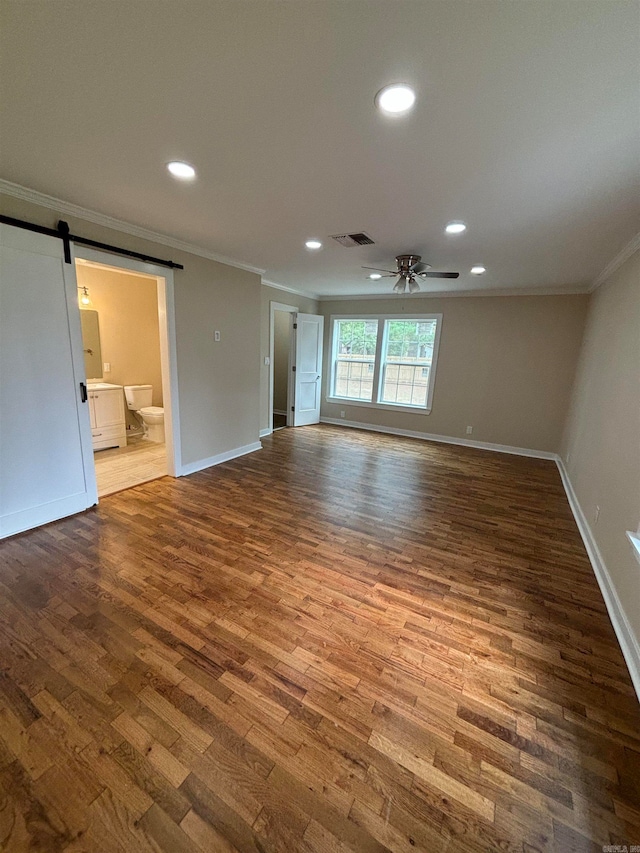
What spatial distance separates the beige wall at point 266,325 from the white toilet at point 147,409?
159 centimetres

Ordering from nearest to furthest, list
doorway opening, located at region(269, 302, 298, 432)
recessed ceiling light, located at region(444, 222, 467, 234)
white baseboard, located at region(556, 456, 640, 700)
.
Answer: white baseboard, located at region(556, 456, 640, 700), recessed ceiling light, located at region(444, 222, 467, 234), doorway opening, located at region(269, 302, 298, 432)

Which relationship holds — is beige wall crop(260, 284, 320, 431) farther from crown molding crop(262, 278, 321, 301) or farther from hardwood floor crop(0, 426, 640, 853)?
hardwood floor crop(0, 426, 640, 853)

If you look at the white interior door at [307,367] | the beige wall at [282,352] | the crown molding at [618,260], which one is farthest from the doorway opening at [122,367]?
the crown molding at [618,260]

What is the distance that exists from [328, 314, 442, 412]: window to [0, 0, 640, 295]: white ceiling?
10.8ft

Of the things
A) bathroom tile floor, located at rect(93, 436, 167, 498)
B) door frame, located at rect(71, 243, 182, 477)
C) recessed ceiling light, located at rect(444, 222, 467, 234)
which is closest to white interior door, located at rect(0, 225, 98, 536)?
door frame, located at rect(71, 243, 182, 477)

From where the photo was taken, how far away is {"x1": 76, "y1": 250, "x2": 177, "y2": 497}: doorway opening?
4.59 metres

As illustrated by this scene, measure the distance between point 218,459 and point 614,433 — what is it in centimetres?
404

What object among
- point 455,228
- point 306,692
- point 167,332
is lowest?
point 306,692

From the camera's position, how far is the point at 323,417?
720 cm

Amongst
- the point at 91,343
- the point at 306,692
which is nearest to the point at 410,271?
the point at 306,692

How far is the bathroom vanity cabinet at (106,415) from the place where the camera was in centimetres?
454

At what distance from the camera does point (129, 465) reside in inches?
165

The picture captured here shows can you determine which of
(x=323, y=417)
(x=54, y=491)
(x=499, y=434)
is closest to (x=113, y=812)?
(x=54, y=491)

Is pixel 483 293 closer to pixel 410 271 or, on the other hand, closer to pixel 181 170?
pixel 410 271
